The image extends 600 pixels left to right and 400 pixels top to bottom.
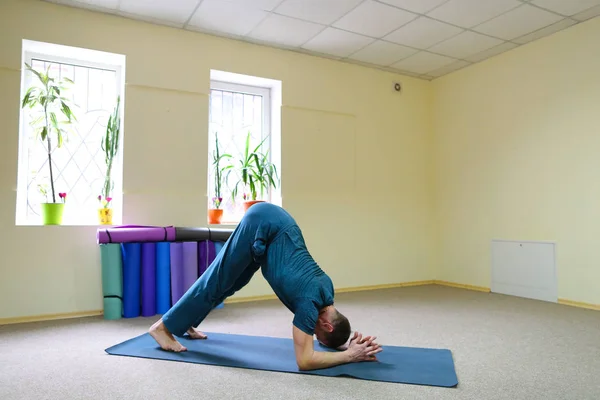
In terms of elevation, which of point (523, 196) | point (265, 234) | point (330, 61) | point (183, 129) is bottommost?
point (265, 234)

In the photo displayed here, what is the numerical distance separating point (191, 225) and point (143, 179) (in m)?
0.61

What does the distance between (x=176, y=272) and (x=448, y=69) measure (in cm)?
400

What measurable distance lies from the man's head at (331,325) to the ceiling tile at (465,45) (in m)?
3.40

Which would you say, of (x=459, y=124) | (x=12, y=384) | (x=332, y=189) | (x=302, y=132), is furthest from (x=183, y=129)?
(x=459, y=124)

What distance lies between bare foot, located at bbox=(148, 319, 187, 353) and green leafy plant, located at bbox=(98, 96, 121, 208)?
1750 mm

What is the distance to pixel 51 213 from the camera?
12.2 ft

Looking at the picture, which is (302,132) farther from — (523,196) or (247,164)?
(523,196)

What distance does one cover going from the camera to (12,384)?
213 cm

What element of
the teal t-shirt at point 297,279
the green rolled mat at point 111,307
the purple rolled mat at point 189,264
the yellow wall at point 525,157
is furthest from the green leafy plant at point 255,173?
the yellow wall at point 525,157

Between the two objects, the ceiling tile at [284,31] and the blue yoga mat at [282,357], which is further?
the ceiling tile at [284,31]

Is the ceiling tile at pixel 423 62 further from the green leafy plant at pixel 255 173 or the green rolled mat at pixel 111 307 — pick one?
the green rolled mat at pixel 111 307

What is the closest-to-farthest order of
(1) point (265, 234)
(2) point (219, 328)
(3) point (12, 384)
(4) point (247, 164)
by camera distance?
(3) point (12, 384) < (1) point (265, 234) < (2) point (219, 328) < (4) point (247, 164)

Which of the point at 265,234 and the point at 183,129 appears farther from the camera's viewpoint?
the point at 183,129

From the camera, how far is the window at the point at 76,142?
12.7 ft
